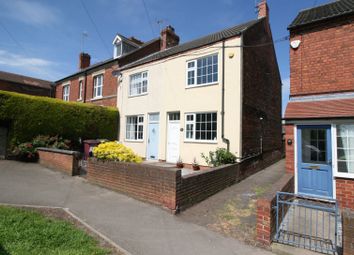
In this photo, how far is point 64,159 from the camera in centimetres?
1043

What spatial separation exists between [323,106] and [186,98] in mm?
6662

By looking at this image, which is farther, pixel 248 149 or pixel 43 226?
pixel 248 149

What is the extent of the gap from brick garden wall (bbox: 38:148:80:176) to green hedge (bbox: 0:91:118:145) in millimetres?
1670

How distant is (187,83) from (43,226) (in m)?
9.79

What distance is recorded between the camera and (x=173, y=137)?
13.3 metres

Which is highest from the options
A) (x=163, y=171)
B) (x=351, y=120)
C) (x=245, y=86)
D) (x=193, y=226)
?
(x=245, y=86)

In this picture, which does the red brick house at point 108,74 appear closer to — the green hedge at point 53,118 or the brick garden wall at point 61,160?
the green hedge at point 53,118

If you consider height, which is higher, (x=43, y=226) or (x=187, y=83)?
(x=187, y=83)

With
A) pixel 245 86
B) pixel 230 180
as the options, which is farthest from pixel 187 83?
pixel 230 180

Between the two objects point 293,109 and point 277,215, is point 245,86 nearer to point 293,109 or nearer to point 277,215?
point 293,109

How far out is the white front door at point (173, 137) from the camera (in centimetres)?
1309

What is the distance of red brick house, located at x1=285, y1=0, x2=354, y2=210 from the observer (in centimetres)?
722

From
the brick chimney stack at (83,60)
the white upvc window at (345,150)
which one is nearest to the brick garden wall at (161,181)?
the white upvc window at (345,150)

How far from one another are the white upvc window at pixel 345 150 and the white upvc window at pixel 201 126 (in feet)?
17.0
